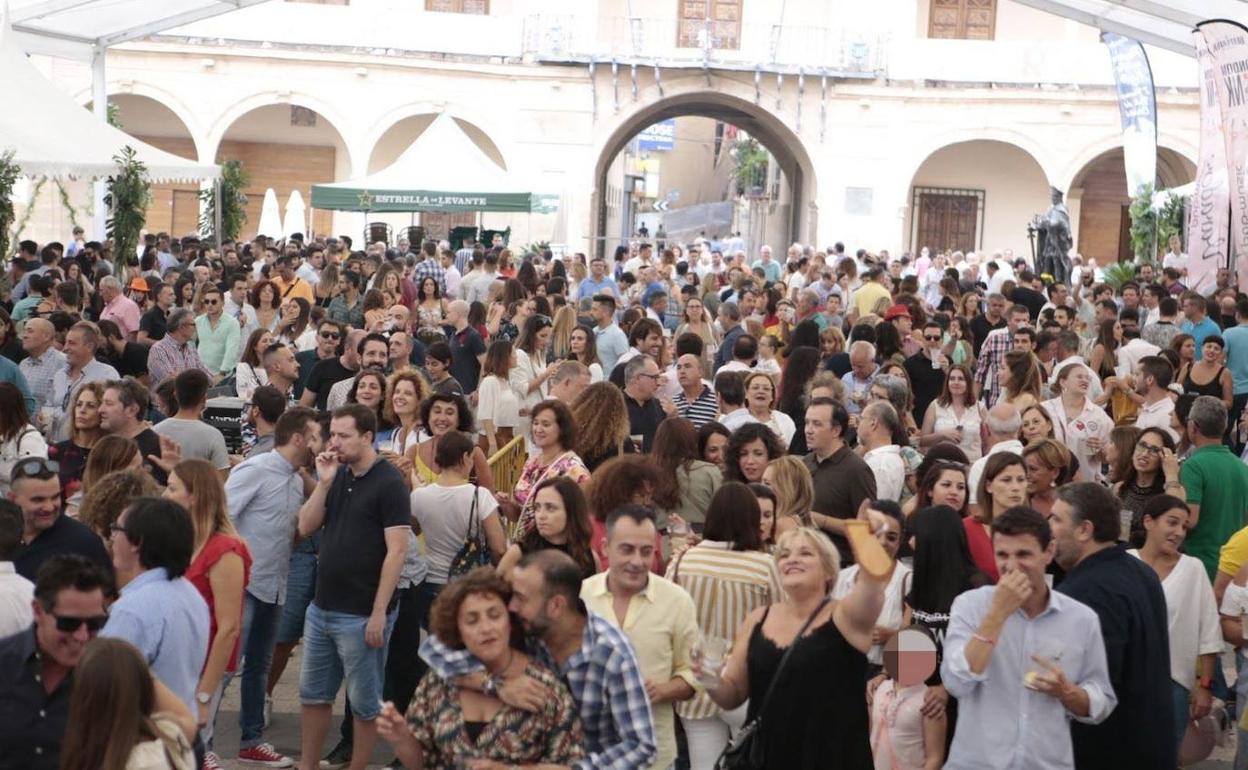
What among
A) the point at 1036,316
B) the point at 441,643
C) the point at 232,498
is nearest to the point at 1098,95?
the point at 1036,316

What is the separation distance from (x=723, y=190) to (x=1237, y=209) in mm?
50171

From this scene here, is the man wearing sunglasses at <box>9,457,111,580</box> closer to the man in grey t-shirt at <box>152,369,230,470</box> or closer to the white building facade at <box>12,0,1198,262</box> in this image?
the man in grey t-shirt at <box>152,369,230,470</box>

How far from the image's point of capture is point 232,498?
720 cm

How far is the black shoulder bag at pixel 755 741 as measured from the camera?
488cm

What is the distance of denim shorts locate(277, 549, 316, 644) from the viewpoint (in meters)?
7.65

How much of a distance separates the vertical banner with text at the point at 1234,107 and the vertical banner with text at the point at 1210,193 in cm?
12

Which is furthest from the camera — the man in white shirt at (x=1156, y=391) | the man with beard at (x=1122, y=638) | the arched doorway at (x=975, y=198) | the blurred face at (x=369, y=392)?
the arched doorway at (x=975, y=198)

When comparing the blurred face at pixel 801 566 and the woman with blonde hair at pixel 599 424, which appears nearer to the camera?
the blurred face at pixel 801 566

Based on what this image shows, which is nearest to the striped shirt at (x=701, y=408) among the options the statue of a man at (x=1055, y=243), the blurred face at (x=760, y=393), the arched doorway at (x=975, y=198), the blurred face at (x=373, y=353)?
the blurred face at (x=760, y=393)

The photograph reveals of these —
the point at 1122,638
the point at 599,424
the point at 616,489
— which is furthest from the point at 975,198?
the point at 1122,638

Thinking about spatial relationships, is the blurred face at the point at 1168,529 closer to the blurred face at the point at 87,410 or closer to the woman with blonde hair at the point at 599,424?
the woman with blonde hair at the point at 599,424

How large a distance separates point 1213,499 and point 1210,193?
→ 9.83 m

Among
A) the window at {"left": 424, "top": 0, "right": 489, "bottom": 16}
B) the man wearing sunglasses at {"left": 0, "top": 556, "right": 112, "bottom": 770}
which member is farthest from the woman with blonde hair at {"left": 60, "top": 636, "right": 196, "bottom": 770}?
the window at {"left": 424, "top": 0, "right": 489, "bottom": 16}

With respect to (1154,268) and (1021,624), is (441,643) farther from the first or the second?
(1154,268)
